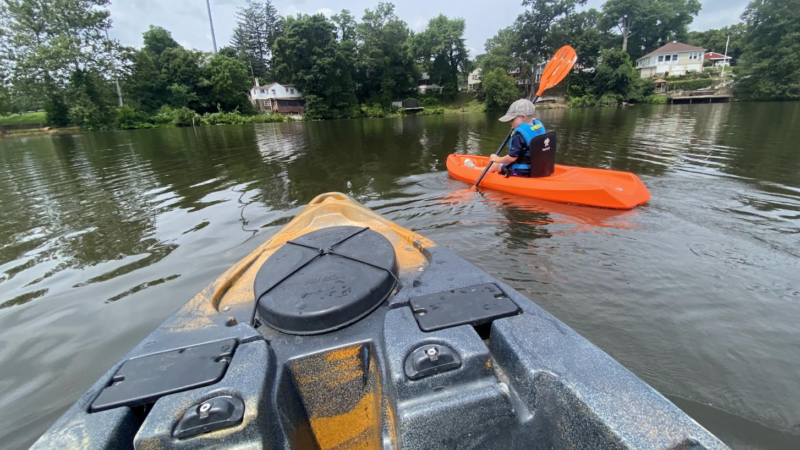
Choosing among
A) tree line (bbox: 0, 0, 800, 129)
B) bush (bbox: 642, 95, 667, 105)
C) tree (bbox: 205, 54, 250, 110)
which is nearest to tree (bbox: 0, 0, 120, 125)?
tree line (bbox: 0, 0, 800, 129)

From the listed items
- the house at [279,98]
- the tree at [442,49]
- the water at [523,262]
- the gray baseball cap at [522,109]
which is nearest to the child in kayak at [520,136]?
the gray baseball cap at [522,109]

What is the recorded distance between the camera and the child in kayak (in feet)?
18.6

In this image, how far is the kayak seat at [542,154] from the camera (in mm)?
5645

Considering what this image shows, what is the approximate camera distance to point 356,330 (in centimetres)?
155

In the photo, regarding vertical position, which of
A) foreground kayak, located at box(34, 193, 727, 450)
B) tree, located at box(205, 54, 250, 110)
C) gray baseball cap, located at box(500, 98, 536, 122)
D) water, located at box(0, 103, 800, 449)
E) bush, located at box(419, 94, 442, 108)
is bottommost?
water, located at box(0, 103, 800, 449)

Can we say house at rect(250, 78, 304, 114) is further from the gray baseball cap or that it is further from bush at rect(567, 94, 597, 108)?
the gray baseball cap

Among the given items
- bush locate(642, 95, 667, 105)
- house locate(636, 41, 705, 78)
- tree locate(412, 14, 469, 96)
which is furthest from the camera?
tree locate(412, 14, 469, 96)

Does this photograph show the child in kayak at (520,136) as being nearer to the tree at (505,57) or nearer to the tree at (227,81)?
the tree at (227,81)

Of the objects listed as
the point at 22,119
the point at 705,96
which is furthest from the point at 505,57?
the point at 22,119

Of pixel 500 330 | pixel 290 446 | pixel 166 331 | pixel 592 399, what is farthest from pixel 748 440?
pixel 166 331

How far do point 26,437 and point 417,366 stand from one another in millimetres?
2517

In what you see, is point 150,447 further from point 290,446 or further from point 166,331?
point 166,331

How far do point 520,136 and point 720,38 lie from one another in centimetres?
7884

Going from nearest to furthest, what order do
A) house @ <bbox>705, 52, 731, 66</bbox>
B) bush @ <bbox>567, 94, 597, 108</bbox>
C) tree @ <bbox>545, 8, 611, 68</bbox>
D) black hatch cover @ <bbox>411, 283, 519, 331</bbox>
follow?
black hatch cover @ <bbox>411, 283, 519, 331</bbox>, bush @ <bbox>567, 94, 597, 108</bbox>, tree @ <bbox>545, 8, 611, 68</bbox>, house @ <bbox>705, 52, 731, 66</bbox>
